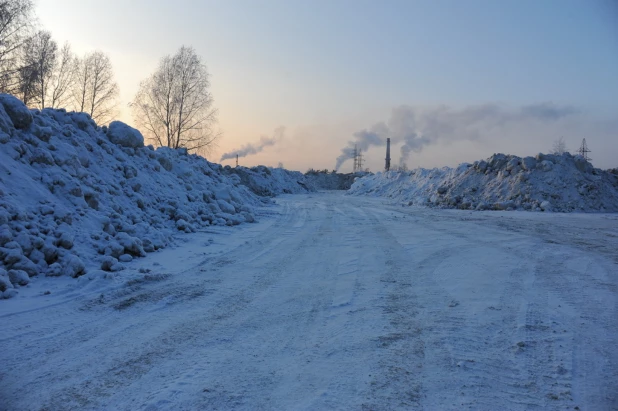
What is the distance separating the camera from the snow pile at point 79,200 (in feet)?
17.6

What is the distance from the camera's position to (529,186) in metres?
16.7

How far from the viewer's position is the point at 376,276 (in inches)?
221

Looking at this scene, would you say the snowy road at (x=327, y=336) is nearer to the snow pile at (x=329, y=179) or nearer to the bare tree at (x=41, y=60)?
the bare tree at (x=41, y=60)

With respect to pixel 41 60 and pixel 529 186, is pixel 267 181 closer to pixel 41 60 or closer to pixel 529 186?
pixel 41 60

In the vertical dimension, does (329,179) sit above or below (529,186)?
above

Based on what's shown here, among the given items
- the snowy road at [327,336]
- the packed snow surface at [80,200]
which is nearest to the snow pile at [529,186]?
the snowy road at [327,336]

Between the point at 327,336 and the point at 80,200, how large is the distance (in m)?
5.54

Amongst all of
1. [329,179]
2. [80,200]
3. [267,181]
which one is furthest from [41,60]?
[329,179]

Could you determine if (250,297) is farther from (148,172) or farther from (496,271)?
(148,172)

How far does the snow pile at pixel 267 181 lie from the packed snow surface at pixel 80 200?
20480 millimetres

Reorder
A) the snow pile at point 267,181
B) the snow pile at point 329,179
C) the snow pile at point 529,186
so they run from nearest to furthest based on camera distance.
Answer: the snow pile at point 529,186
the snow pile at point 267,181
the snow pile at point 329,179

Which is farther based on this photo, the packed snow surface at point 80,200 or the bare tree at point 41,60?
the bare tree at point 41,60

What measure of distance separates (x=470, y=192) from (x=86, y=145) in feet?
52.0

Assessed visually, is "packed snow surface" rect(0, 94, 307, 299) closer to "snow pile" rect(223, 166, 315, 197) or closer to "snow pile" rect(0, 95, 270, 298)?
"snow pile" rect(0, 95, 270, 298)
